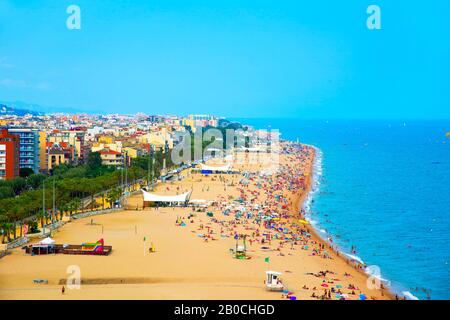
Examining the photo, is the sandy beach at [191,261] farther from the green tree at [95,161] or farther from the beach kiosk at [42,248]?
the green tree at [95,161]

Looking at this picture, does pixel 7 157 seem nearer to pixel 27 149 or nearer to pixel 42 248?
pixel 27 149

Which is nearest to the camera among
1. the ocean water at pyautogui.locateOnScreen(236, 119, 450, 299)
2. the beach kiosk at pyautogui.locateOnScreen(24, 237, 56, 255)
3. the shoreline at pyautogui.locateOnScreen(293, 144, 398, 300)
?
the shoreline at pyautogui.locateOnScreen(293, 144, 398, 300)

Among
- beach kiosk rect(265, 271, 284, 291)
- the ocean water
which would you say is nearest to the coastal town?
beach kiosk rect(265, 271, 284, 291)

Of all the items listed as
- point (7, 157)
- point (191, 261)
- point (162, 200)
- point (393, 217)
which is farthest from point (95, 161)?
point (191, 261)

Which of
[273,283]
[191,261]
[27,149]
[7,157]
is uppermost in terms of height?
[27,149]

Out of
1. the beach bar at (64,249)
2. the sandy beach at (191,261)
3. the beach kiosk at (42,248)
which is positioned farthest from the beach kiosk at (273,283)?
the beach kiosk at (42,248)

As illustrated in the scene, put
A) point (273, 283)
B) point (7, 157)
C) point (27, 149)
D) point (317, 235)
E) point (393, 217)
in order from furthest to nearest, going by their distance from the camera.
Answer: point (27, 149) < point (7, 157) < point (393, 217) < point (317, 235) < point (273, 283)

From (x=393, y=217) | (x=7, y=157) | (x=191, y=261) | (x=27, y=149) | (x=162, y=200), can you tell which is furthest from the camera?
(x=27, y=149)

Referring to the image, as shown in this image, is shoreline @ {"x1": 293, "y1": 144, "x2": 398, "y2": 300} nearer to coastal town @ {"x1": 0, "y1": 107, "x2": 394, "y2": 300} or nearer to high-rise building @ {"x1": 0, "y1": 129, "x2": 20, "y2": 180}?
coastal town @ {"x1": 0, "y1": 107, "x2": 394, "y2": 300}
